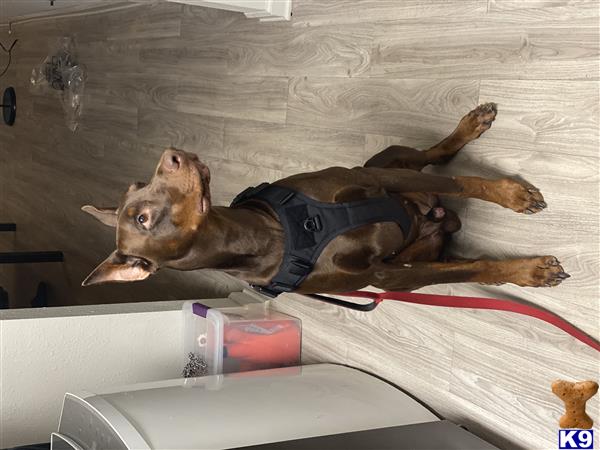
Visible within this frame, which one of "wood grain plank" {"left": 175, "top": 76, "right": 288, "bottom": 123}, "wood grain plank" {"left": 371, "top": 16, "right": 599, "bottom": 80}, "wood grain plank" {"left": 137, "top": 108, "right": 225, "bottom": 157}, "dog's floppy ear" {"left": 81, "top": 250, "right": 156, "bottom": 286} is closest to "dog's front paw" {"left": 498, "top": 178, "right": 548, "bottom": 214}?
"wood grain plank" {"left": 371, "top": 16, "right": 599, "bottom": 80}

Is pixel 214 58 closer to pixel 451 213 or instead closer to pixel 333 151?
pixel 333 151

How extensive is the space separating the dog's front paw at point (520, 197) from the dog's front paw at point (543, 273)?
17 centimetres

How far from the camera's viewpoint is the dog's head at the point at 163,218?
6.39 ft

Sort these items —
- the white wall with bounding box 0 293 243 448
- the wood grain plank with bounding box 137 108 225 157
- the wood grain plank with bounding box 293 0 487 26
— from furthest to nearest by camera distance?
the wood grain plank with bounding box 137 108 225 157, the white wall with bounding box 0 293 243 448, the wood grain plank with bounding box 293 0 487 26

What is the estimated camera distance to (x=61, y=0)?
538 centimetres

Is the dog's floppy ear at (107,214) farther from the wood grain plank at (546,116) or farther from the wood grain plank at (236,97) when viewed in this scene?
the wood grain plank at (236,97)

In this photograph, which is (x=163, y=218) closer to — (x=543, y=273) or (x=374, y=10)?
(x=543, y=273)

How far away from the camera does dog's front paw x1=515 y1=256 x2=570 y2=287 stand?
7.77ft

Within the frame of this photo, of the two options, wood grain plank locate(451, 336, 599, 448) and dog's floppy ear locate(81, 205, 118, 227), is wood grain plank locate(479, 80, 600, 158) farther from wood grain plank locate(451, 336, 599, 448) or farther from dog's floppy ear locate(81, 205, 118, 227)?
dog's floppy ear locate(81, 205, 118, 227)

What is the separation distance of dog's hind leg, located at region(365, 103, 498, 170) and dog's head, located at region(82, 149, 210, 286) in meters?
0.89

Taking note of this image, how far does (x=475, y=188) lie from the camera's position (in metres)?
2.45

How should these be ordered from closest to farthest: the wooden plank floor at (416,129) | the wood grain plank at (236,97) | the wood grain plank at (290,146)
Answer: the wooden plank floor at (416,129)
the wood grain plank at (290,146)
the wood grain plank at (236,97)

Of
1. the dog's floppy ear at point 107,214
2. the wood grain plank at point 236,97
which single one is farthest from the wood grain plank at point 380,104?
the dog's floppy ear at point 107,214

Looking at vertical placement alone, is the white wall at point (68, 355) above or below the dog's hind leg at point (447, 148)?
below
